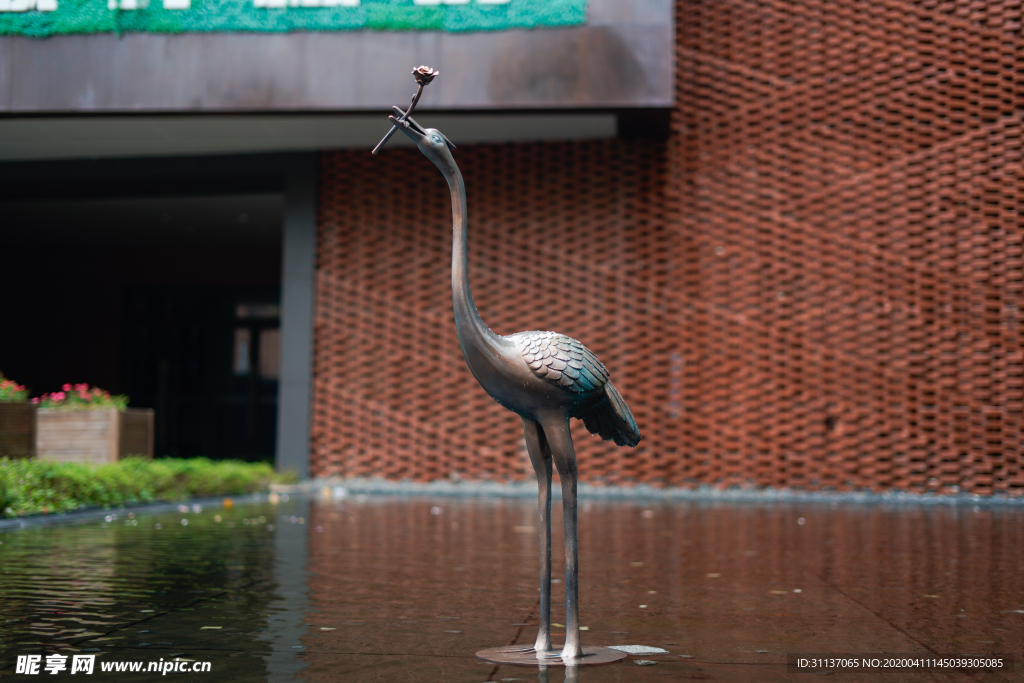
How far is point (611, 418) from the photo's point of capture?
326 cm

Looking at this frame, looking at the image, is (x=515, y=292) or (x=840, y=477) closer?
(x=840, y=477)

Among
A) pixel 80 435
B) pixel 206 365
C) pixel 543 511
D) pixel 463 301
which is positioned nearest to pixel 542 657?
pixel 543 511

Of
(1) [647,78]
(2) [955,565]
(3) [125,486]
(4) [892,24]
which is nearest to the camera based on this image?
(2) [955,565]

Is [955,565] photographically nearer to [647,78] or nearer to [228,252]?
[647,78]

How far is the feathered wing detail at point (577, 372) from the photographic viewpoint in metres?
3.00

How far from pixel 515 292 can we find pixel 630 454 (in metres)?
2.80

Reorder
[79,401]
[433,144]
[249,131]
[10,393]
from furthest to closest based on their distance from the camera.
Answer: [249,131]
[79,401]
[10,393]
[433,144]

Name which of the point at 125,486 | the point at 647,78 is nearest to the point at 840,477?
the point at 647,78

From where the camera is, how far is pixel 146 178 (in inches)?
584

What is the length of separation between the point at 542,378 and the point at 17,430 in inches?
268

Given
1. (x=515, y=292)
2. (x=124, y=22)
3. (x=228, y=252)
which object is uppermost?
(x=124, y=22)

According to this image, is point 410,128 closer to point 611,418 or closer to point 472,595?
point 611,418

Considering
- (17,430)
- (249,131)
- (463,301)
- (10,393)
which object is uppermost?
(249,131)

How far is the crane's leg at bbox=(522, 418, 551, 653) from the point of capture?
3076mm
